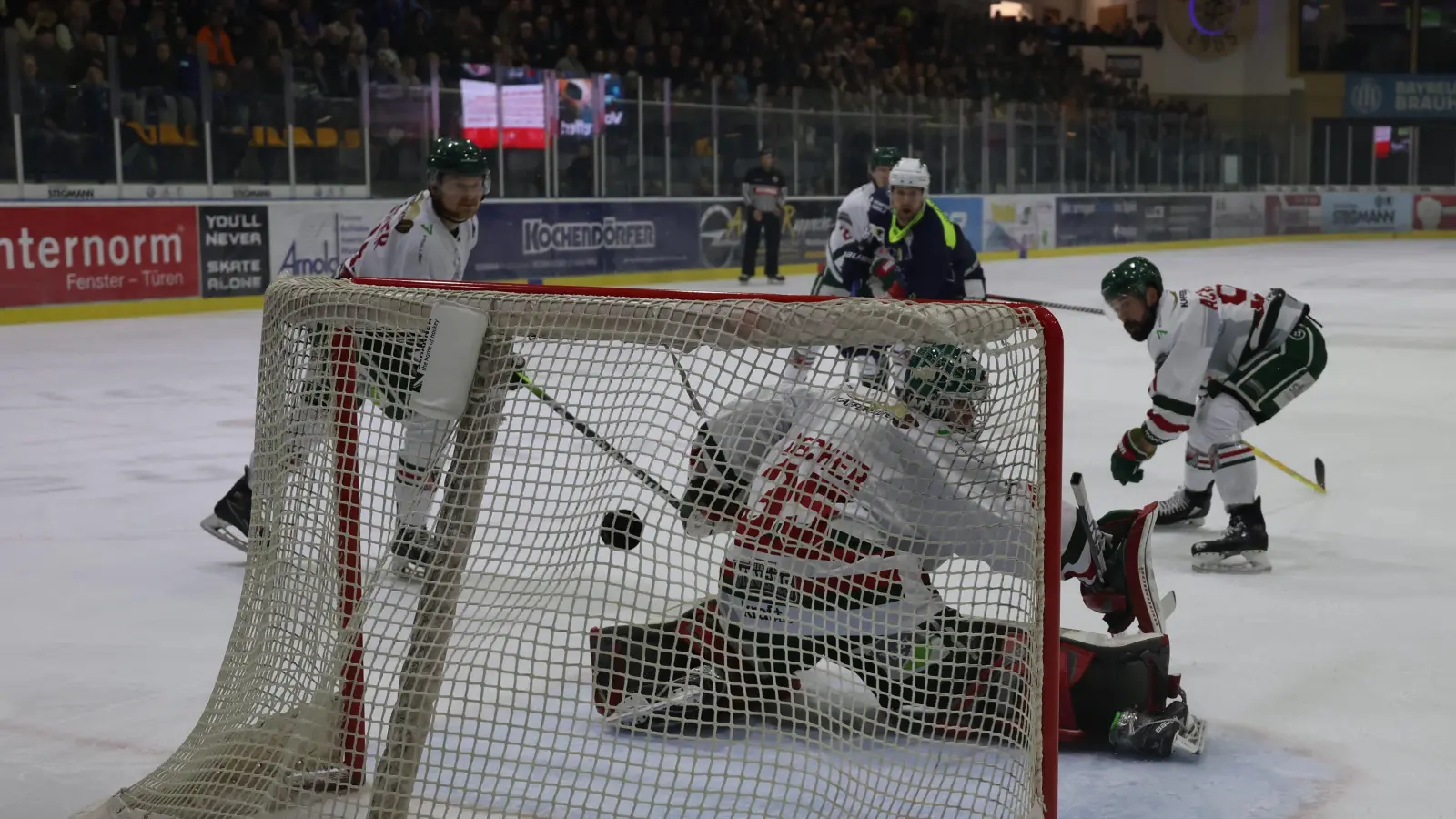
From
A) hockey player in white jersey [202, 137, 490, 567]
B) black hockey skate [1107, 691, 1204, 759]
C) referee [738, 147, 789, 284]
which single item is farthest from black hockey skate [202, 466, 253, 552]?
referee [738, 147, 789, 284]

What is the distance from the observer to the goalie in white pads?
7.32 ft

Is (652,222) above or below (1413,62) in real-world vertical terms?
below

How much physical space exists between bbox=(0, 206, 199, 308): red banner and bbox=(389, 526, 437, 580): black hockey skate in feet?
29.6

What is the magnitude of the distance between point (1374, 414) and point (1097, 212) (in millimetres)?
14255

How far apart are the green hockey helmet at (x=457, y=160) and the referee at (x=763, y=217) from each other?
11.0 m

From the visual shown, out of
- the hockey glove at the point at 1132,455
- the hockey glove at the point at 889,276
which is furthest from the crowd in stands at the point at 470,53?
the hockey glove at the point at 1132,455

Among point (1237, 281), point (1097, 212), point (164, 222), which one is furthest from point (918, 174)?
point (1097, 212)

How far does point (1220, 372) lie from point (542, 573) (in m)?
2.76

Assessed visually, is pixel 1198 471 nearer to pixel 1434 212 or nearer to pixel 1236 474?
pixel 1236 474

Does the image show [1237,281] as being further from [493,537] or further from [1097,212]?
[493,537]

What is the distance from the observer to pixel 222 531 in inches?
170

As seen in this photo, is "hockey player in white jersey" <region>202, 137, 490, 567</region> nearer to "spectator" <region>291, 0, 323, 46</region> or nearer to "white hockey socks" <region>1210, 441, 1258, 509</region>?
"white hockey socks" <region>1210, 441, 1258, 509</region>

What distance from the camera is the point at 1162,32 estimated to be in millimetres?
29844

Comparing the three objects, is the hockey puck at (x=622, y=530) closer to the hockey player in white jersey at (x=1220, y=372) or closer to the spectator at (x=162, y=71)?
the hockey player in white jersey at (x=1220, y=372)
